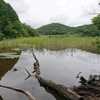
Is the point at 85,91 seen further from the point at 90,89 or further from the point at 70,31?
the point at 70,31

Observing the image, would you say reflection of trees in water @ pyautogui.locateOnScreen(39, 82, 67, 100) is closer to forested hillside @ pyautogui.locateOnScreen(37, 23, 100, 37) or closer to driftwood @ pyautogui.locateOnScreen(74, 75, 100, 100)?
driftwood @ pyautogui.locateOnScreen(74, 75, 100, 100)

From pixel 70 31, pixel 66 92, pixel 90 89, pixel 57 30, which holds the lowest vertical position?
pixel 66 92

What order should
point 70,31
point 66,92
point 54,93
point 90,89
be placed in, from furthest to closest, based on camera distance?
point 70,31
point 54,93
point 66,92
point 90,89

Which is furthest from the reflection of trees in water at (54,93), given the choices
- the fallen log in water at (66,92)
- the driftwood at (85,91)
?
the driftwood at (85,91)

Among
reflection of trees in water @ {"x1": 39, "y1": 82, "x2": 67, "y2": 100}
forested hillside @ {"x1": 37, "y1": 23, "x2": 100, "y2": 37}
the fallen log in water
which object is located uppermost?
forested hillside @ {"x1": 37, "y1": 23, "x2": 100, "y2": 37}

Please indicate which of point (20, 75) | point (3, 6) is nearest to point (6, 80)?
point (20, 75)

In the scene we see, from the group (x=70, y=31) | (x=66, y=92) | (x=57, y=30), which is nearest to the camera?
(x=66, y=92)

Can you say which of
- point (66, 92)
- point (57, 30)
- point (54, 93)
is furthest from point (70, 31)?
point (66, 92)

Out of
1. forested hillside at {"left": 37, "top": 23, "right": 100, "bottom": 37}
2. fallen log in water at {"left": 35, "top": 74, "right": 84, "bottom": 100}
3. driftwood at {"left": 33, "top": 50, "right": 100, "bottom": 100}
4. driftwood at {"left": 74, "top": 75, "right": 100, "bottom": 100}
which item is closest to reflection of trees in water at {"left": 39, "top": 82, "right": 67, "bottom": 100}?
fallen log in water at {"left": 35, "top": 74, "right": 84, "bottom": 100}

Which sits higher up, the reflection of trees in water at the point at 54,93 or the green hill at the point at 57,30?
the green hill at the point at 57,30

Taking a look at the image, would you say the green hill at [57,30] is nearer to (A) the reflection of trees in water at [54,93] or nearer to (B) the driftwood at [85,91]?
(A) the reflection of trees in water at [54,93]

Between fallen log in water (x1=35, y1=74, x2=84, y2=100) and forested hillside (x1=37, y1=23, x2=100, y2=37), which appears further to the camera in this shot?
forested hillside (x1=37, y1=23, x2=100, y2=37)

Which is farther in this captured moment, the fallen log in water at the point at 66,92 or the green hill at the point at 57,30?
the green hill at the point at 57,30

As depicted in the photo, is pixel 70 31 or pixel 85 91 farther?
pixel 70 31
